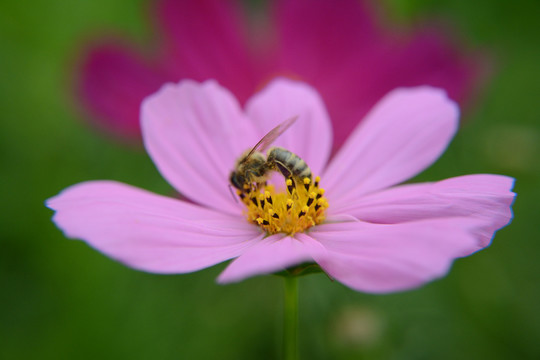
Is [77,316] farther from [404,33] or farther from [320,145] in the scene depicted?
[404,33]

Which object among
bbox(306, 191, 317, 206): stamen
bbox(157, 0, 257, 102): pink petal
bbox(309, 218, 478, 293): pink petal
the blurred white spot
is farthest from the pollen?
bbox(157, 0, 257, 102): pink petal

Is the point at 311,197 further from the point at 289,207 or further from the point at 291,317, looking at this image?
the point at 291,317

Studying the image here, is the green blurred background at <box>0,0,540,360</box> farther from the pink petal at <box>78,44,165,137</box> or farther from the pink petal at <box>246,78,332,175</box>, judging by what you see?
the pink petal at <box>246,78,332,175</box>

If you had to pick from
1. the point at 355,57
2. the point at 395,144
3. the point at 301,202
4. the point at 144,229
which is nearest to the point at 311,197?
the point at 301,202

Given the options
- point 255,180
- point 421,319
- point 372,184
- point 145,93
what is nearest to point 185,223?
point 255,180

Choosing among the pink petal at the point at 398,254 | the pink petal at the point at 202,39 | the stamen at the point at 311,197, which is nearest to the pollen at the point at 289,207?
the stamen at the point at 311,197

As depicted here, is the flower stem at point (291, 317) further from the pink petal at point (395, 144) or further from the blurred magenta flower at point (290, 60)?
the blurred magenta flower at point (290, 60)
